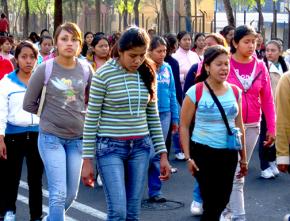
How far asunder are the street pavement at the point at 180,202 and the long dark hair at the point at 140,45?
8.76 feet

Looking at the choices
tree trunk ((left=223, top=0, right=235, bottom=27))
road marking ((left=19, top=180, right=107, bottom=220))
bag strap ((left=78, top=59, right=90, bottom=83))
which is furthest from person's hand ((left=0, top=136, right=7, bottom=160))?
tree trunk ((left=223, top=0, right=235, bottom=27))

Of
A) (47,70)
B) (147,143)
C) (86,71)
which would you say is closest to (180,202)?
(86,71)

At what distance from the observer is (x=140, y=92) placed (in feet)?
18.1

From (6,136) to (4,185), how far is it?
→ 1.95 ft

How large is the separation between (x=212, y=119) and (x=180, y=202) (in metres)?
2.64

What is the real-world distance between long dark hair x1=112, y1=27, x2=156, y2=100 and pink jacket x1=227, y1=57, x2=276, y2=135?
1822 mm

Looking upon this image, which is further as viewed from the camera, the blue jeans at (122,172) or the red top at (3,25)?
the red top at (3,25)

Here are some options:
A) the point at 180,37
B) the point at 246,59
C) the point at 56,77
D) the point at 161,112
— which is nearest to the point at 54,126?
the point at 56,77

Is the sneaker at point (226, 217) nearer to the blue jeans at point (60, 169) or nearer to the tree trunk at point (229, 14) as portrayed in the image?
the blue jeans at point (60, 169)

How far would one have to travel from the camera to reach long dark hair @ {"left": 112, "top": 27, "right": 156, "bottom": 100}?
537 centimetres

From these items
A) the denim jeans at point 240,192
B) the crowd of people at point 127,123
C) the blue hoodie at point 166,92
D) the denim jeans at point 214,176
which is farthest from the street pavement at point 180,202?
the denim jeans at point 214,176

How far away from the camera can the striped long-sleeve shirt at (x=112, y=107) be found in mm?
5430

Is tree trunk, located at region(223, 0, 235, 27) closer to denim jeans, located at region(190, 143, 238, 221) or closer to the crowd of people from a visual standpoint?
the crowd of people

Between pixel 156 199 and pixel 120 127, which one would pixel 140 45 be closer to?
pixel 120 127
